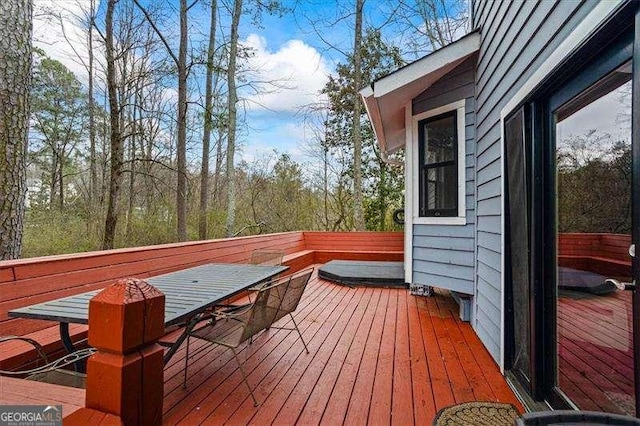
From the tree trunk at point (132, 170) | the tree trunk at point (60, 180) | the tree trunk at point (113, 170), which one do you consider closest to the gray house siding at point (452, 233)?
the tree trunk at point (132, 170)

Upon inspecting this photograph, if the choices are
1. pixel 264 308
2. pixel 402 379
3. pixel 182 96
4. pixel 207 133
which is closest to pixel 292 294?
pixel 264 308

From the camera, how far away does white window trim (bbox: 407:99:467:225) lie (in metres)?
3.72

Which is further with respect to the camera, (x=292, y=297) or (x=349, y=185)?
(x=349, y=185)

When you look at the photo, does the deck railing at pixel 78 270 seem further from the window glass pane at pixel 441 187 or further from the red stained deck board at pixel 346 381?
the window glass pane at pixel 441 187

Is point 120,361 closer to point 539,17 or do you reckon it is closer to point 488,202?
point 539,17

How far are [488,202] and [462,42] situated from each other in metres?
1.71

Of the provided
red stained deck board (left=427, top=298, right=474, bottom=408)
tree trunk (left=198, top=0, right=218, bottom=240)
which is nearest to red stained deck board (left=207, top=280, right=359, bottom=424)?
red stained deck board (left=427, top=298, right=474, bottom=408)

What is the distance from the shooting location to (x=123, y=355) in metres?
0.84

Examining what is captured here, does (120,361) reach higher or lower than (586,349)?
higher

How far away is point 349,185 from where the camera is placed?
10.4m

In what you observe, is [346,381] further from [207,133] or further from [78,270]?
[207,133]

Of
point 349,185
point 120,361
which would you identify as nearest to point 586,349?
point 120,361

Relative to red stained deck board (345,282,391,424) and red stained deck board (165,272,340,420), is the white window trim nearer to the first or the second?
red stained deck board (345,282,391,424)

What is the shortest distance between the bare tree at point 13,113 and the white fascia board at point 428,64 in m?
3.28
